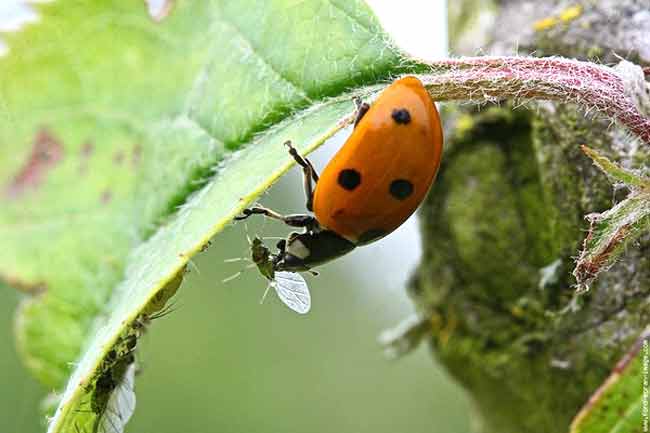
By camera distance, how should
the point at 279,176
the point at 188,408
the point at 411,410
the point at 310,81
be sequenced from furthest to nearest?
the point at 411,410 < the point at 188,408 < the point at 310,81 < the point at 279,176

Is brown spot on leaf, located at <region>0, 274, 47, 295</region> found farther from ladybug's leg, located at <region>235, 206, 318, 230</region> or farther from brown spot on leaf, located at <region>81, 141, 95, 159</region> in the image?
ladybug's leg, located at <region>235, 206, 318, 230</region>

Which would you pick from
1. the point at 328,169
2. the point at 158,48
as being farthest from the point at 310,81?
the point at 158,48

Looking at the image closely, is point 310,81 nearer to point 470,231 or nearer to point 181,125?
point 181,125

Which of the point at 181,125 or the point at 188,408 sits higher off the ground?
the point at 181,125

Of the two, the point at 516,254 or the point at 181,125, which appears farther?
the point at 516,254

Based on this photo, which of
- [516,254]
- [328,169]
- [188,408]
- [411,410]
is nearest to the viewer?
[328,169]

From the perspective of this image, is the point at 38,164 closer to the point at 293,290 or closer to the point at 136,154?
the point at 136,154
